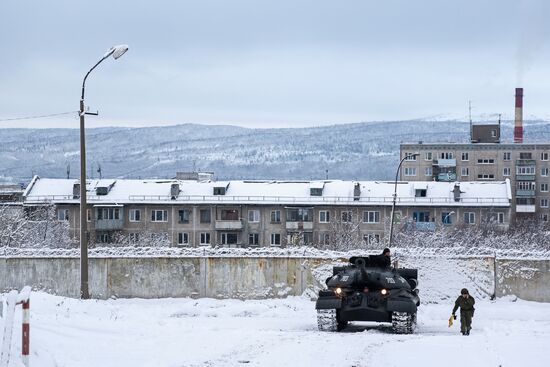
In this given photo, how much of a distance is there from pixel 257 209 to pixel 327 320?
286 feet

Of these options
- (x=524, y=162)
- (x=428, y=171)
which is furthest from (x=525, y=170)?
(x=428, y=171)

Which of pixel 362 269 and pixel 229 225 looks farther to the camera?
pixel 229 225

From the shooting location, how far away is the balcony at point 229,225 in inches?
4461

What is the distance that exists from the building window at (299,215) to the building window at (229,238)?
5.91m

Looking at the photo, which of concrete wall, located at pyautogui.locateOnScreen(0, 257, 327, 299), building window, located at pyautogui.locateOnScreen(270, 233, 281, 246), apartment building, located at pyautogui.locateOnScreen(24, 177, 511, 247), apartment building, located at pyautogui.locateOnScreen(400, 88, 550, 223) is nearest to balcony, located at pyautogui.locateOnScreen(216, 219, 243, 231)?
apartment building, located at pyautogui.locateOnScreen(24, 177, 511, 247)

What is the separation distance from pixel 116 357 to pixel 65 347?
859mm

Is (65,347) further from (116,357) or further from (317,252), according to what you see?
(317,252)

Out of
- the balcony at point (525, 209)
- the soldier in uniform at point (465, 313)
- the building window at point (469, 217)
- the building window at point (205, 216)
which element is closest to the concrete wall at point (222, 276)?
the soldier in uniform at point (465, 313)

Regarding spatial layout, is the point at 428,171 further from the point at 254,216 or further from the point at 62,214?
the point at 62,214

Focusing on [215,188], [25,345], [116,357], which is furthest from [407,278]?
[215,188]

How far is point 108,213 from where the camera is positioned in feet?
368

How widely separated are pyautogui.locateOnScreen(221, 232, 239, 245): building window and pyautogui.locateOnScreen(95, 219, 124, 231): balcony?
35.5ft

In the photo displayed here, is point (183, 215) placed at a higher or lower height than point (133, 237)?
higher

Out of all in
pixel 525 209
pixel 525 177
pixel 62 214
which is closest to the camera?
pixel 62 214
